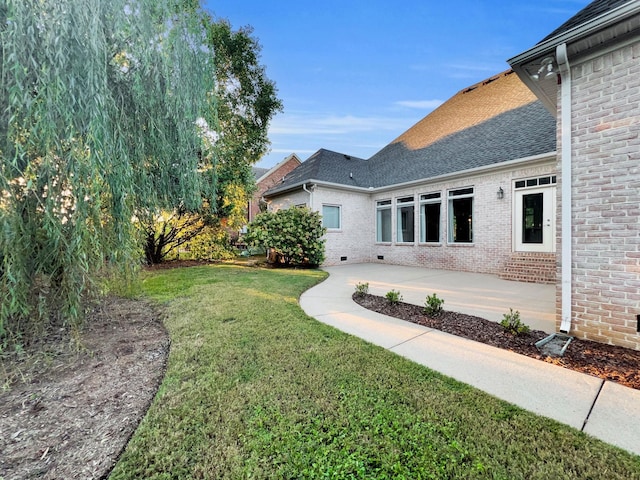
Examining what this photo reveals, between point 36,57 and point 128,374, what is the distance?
285 cm

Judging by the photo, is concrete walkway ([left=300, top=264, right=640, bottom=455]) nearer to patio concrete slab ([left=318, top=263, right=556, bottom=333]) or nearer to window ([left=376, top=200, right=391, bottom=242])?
patio concrete slab ([left=318, top=263, right=556, bottom=333])

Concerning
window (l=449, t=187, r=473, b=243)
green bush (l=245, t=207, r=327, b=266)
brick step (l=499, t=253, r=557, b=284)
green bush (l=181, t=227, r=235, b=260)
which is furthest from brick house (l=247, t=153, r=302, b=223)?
brick step (l=499, t=253, r=557, b=284)

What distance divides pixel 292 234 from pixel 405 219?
459 centimetres

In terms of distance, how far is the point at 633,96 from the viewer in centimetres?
298

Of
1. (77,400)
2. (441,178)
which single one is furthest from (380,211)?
(77,400)

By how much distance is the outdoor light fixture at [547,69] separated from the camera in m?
3.41

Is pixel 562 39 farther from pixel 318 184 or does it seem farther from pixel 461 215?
pixel 318 184

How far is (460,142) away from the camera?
416 inches

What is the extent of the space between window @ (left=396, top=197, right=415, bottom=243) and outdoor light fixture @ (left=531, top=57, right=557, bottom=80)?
282 inches

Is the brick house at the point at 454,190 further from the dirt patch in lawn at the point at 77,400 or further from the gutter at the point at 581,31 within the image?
the dirt patch in lawn at the point at 77,400

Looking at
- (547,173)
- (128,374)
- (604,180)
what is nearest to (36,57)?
(128,374)

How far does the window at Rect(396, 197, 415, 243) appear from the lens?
10.8m

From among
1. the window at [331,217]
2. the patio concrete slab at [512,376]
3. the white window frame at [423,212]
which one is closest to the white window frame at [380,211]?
the white window frame at [423,212]

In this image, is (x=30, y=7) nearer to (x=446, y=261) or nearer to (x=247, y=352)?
(x=247, y=352)
